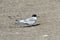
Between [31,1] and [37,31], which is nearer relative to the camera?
[37,31]

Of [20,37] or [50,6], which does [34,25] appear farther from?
[50,6]

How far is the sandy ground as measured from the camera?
8.48m

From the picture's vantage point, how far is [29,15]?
1175 cm

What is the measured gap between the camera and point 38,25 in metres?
10.0

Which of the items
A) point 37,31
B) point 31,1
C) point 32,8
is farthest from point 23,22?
point 31,1

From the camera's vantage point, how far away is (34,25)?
10.1 meters

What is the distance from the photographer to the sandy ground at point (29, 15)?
848cm

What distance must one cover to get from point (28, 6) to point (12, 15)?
5.73 ft

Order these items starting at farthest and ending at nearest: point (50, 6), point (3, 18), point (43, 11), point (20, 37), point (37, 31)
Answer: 1. point (50, 6)
2. point (43, 11)
3. point (3, 18)
4. point (37, 31)
5. point (20, 37)

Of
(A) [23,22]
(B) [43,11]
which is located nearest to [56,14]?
(B) [43,11]

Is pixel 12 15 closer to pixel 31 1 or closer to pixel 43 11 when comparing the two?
pixel 43 11

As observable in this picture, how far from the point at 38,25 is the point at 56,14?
1686 mm

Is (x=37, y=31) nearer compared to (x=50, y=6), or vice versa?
(x=37, y=31)

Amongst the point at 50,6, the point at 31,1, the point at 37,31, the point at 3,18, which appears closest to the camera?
the point at 37,31
